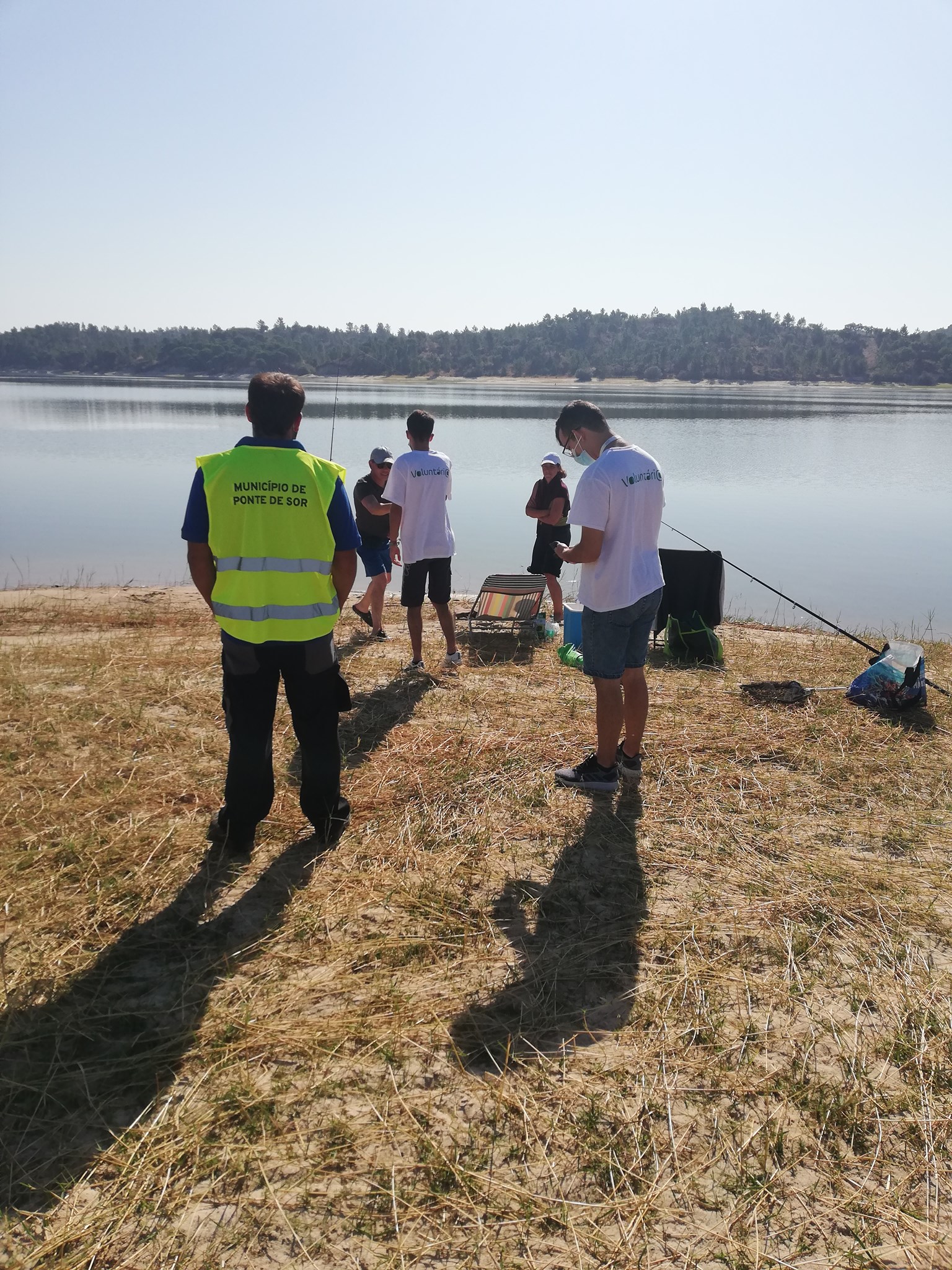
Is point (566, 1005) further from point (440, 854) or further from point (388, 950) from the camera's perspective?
point (440, 854)

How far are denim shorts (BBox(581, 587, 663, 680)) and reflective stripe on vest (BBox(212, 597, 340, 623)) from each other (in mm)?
1437

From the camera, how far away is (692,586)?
7.18m

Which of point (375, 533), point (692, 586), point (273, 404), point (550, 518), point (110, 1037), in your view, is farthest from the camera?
point (375, 533)

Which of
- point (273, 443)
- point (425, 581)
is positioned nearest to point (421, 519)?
point (425, 581)

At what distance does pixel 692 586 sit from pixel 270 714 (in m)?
4.76

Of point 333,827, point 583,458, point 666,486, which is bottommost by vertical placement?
point 333,827

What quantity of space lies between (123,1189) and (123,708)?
3.61m

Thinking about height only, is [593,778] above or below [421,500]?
below

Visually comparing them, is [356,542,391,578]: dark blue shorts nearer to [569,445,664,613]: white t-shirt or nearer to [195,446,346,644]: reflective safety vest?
[569,445,664,613]: white t-shirt

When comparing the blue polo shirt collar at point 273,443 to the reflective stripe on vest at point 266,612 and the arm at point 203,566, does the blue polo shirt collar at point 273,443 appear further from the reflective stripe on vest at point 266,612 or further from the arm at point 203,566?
the reflective stripe on vest at point 266,612

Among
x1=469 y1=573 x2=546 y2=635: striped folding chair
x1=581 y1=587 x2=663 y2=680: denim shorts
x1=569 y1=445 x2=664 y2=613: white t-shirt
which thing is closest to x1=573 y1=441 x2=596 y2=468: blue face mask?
x1=569 y1=445 x2=664 y2=613: white t-shirt

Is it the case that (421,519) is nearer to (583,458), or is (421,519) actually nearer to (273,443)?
(583,458)

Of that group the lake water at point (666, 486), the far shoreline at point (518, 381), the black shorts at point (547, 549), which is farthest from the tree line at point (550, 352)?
the black shorts at point (547, 549)

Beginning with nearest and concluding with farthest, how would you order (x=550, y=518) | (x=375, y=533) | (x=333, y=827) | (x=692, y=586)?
(x=333, y=827) < (x=550, y=518) < (x=692, y=586) < (x=375, y=533)
